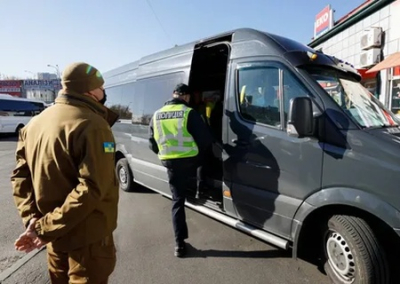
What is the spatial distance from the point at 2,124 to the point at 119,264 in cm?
2033

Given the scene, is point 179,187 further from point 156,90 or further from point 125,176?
point 125,176

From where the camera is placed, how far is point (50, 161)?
1645 mm

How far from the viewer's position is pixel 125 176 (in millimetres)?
6293

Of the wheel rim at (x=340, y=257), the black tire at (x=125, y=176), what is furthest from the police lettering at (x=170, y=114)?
the black tire at (x=125, y=176)

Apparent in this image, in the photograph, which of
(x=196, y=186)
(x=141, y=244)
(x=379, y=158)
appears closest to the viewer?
(x=379, y=158)

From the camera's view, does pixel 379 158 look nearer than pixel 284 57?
Yes

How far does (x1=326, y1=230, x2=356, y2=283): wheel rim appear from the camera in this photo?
2695 millimetres

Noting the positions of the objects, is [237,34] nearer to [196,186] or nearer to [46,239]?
[196,186]

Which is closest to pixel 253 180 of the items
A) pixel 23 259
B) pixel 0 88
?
pixel 23 259

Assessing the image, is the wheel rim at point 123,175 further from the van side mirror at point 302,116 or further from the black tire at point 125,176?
the van side mirror at point 302,116

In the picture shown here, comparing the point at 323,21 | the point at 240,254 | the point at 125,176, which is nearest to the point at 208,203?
the point at 240,254

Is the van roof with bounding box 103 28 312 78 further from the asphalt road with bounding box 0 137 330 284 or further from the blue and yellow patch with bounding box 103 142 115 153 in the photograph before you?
the asphalt road with bounding box 0 137 330 284

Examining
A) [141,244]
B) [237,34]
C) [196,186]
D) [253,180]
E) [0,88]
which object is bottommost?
[141,244]

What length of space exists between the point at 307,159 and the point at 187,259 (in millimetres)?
1804
